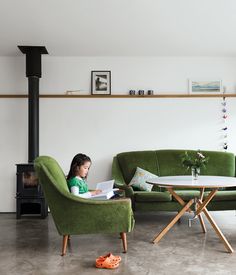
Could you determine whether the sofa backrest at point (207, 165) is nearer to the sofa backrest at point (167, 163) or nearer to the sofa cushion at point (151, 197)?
the sofa backrest at point (167, 163)

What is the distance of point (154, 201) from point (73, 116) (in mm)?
2127

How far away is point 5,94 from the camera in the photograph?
6.36 metres

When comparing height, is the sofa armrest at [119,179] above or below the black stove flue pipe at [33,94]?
below

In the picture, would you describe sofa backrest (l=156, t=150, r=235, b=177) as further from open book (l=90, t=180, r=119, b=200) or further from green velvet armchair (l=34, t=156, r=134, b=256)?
green velvet armchair (l=34, t=156, r=134, b=256)

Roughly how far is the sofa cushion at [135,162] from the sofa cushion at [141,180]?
0.15 metres

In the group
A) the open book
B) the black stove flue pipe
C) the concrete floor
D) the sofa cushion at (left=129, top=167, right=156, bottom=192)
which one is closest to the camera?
the concrete floor

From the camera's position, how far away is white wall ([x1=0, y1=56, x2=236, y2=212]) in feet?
20.8

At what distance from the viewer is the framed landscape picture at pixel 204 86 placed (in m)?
6.51

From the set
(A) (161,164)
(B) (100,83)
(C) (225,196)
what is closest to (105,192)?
(C) (225,196)

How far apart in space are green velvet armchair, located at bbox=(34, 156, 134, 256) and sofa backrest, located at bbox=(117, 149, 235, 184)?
2.28 m

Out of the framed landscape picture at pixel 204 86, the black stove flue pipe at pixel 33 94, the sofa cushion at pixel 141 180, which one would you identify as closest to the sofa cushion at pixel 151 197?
the sofa cushion at pixel 141 180

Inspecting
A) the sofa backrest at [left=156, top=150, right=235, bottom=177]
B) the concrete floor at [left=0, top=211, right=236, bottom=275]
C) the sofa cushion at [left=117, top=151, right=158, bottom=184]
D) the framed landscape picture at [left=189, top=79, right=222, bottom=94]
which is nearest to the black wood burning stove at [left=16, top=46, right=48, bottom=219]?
the concrete floor at [left=0, top=211, right=236, bottom=275]

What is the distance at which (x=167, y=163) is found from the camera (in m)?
6.07

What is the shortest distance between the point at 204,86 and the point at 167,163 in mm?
1546
